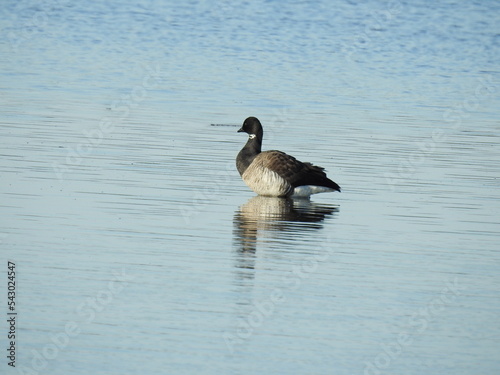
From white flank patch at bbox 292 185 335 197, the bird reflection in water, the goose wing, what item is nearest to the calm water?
the bird reflection in water

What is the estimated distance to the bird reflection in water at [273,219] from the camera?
13.7 meters

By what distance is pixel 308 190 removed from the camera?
16.9 m

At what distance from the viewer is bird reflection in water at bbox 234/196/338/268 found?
539 inches

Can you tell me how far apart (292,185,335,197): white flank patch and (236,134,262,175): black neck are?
0.88 m

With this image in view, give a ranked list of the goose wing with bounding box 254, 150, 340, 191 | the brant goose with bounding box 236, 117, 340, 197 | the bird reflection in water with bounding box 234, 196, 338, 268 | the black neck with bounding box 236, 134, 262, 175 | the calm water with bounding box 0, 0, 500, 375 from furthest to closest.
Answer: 1. the black neck with bounding box 236, 134, 262, 175
2. the brant goose with bounding box 236, 117, 340, 197
3. the goose wing with bounding box 254, 150, 340, 191
4. the bird reflection in water with bounding box 234, 196, 338, 268
5. the calm water with bounding box 0, 0, 500, 375

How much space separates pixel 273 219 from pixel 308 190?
189cm

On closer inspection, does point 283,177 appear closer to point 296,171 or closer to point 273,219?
point 296,171

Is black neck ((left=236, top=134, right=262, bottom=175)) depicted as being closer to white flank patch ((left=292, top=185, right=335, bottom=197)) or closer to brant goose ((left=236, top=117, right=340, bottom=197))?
brant goose ((left=236, top=117, right=340, bottom=197))

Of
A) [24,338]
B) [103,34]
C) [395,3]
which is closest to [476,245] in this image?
[24,338]

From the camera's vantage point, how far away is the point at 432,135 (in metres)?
22.6

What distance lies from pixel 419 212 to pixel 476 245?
1901 millimetres

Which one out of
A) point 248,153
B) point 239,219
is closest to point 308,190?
point 248,153

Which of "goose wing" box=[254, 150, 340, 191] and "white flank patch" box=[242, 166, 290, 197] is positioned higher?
"goose wing" box=[254, 150, 340, 191]

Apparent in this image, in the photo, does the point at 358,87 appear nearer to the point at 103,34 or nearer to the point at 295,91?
the point at 295,91
